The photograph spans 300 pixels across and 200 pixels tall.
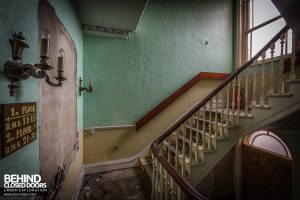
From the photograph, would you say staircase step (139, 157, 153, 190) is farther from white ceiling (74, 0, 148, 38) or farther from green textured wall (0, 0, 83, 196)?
white ceiling (74, 0, 148, 38)

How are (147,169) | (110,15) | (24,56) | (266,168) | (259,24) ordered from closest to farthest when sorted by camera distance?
(24,56)
(110,15)
(147,169)
(266,168)
(259,24)

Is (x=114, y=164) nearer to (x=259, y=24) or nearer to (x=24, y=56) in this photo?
(x=24, y=56)

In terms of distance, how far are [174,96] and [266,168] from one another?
268cm

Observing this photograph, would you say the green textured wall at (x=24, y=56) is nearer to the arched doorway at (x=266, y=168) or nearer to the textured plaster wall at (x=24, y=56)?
the textured plaster wall at (x=24, y=56)

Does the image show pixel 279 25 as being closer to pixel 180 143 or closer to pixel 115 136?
pixel 180 143

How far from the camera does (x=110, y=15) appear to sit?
9.42 ft

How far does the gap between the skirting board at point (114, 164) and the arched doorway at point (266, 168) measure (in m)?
2.64

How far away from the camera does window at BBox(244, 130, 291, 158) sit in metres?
3.33

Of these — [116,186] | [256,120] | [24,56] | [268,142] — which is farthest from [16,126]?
[268,142]

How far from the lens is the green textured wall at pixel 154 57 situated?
11.6 ft

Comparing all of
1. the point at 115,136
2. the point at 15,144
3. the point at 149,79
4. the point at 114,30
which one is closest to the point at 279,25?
the point at 149,79

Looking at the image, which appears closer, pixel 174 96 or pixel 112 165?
pixel 112 165

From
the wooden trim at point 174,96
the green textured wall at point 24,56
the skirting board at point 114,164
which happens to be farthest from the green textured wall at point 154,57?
the green textured wall at point 24,56

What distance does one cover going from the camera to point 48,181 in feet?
4.49
